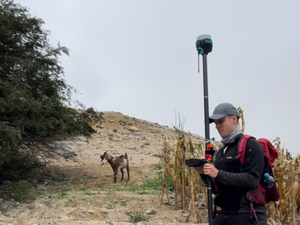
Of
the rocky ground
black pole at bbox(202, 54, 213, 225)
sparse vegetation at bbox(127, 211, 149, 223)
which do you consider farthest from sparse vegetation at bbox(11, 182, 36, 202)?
black pole at bbox(202, 54, 213, 225)

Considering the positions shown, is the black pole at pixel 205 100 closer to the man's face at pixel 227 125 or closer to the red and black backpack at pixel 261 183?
the man's face at pixel 227 125

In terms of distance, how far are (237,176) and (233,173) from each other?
0.04 meters

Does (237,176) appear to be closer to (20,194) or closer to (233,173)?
(233,173)

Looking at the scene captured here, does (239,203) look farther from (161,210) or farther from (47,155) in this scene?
(47,155)

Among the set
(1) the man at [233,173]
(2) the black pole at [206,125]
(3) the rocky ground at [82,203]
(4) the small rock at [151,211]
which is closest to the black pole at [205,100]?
(2) the black pole at [206,125]

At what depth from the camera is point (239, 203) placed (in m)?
2.41

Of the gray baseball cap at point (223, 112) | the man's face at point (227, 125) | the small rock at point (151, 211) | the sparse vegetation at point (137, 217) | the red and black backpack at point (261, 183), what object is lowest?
the sparse vegetation at point (137, 217)

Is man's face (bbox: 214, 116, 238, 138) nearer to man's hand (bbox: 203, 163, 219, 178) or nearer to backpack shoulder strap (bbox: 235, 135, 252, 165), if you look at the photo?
backpack shoulder strap (bbox: 235, 135, 252, 165)

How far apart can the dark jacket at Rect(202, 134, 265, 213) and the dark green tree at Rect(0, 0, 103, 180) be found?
18.9 ft

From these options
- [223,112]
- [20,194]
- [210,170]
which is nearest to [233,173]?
[210,170]

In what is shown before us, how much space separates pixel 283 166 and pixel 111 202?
134 inches

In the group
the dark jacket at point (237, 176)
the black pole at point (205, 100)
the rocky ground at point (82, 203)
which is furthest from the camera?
the rocky ground at point (82, 203)

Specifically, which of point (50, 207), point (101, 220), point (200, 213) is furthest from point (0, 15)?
point (200, 213)

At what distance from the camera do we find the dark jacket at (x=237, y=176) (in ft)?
7.61
